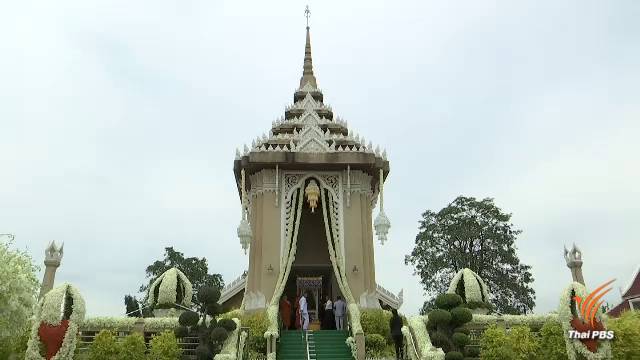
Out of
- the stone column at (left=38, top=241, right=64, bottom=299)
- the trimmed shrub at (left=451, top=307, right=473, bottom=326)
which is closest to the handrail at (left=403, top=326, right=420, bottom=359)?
the trimmed shrub at (left=451, top=307, right=473, bottom=326)

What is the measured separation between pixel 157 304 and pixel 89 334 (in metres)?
2.55

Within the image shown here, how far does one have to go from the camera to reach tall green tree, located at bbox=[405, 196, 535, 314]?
28719mm

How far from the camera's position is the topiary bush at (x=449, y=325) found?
41.0ft

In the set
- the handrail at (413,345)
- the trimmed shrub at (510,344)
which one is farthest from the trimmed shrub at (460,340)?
the handrail at (413,345)

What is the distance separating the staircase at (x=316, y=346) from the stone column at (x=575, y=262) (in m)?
6.37

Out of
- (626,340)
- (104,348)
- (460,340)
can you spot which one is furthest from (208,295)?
(626,340)

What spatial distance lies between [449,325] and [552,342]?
7.53 ft

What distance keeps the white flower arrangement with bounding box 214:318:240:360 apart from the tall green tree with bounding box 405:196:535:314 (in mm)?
18132

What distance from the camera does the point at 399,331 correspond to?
14.4 m

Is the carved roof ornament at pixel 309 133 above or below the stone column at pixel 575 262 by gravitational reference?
above

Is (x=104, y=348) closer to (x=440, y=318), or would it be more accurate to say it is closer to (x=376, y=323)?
(x=376, y=323)

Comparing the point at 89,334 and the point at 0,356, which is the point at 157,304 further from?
the point at 0,356

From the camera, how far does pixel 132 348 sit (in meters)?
12.0

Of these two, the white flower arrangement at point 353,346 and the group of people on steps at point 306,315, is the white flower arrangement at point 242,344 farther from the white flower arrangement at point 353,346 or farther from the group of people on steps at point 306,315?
the group of people on steps at point 306,315
